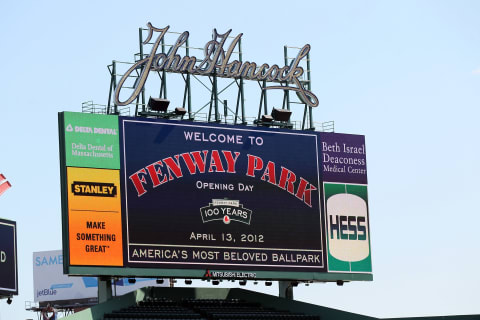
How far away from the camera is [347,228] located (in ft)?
118

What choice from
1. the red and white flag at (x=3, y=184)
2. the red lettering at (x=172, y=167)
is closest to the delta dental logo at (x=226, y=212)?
the red lettering at (x=172, y=167)

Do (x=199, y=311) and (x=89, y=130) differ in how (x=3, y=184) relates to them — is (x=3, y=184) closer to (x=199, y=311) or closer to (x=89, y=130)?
(x=199, y=311)

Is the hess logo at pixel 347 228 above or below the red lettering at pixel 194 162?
below

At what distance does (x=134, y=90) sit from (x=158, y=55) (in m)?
1.41

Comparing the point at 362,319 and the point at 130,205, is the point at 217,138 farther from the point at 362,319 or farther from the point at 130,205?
the point at 362,319

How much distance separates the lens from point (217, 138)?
34594 mm

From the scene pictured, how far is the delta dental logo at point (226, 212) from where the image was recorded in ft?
111

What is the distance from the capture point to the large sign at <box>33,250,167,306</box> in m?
71.0

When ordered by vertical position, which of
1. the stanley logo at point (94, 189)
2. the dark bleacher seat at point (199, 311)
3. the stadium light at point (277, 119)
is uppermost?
the stadium light at point (277, 119)

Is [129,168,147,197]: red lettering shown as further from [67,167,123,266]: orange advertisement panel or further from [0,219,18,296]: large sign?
[0,219,18,296]: large sign

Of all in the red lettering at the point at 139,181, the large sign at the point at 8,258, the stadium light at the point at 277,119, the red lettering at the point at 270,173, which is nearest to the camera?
the red lettering at the point at 139,181

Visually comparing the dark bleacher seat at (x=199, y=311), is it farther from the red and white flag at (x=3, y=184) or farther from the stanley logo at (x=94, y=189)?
the red and white flag at (x=3, y=184)

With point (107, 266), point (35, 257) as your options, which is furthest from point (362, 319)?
point (35, 257)

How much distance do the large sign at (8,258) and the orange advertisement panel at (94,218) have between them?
1233 centimetres
